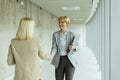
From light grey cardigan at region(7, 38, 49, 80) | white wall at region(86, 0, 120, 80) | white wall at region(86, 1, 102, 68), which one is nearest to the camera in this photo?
light grey cardigan at region(7, 38, 49, 80)

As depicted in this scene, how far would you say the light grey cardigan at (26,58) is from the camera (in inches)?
141

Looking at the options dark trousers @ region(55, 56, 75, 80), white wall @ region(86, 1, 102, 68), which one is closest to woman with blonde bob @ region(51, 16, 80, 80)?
dark trousers @ region(55, 56, 75, 80)

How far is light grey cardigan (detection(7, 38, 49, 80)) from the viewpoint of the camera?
3.58 metres

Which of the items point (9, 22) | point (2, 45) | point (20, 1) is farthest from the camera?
point (20, 1)

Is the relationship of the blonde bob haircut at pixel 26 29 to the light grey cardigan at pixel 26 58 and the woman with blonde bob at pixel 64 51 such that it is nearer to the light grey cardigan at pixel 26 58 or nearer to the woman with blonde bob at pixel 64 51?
the light grey cardigan at pixel 26 58

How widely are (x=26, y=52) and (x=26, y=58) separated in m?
0.08

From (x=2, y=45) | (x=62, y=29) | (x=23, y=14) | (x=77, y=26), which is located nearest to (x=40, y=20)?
(x=23, y=14)

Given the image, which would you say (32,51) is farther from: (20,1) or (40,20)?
(40,20)

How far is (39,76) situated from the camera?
365 centimetres

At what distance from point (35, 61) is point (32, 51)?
135mm

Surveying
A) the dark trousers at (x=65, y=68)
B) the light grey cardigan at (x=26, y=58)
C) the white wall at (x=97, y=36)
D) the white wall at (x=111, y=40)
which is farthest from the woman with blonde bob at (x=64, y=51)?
the white wall at (x=97, y=36)

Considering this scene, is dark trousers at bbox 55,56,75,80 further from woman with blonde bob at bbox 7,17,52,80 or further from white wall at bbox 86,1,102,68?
white wall at bbox 86,1,102,68

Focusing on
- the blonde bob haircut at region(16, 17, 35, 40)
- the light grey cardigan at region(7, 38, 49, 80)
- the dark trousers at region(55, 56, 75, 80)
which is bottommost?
the dark trousers at region(55, 56, 75, 80)

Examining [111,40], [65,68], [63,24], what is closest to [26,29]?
[63,24]
